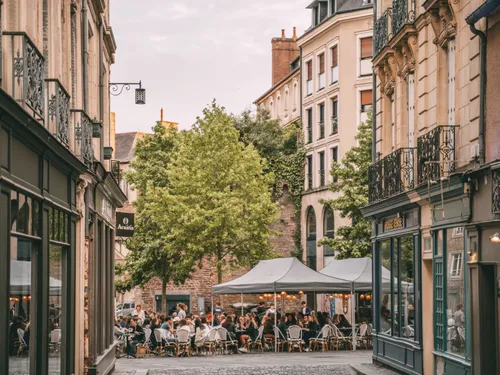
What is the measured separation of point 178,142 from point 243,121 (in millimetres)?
7098

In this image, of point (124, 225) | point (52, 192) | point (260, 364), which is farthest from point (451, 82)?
point (260, 364)

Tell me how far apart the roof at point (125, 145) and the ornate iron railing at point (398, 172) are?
58.2m

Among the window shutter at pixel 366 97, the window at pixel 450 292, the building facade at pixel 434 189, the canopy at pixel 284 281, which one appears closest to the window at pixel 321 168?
the window shutter at pixel 366 97

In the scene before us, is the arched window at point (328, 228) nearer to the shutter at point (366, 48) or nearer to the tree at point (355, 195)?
the shutter at point (366, 48)

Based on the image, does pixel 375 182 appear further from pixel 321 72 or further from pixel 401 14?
pixel 321 72

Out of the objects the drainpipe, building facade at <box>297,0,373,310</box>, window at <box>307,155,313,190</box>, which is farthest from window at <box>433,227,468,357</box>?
window at <box>307,155,313,190</box>

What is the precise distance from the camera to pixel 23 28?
12258 mm

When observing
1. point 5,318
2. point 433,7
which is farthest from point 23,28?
point 433,7

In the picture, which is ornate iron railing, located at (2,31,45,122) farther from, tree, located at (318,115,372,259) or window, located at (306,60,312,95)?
window, located at (306,60,312,95)

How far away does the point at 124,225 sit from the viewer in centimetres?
2686

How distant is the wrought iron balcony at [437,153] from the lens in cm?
1920

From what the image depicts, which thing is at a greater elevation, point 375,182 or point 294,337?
point 375,182

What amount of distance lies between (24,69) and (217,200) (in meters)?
36.9

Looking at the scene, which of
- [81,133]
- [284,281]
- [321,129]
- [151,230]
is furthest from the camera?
[321,129]
